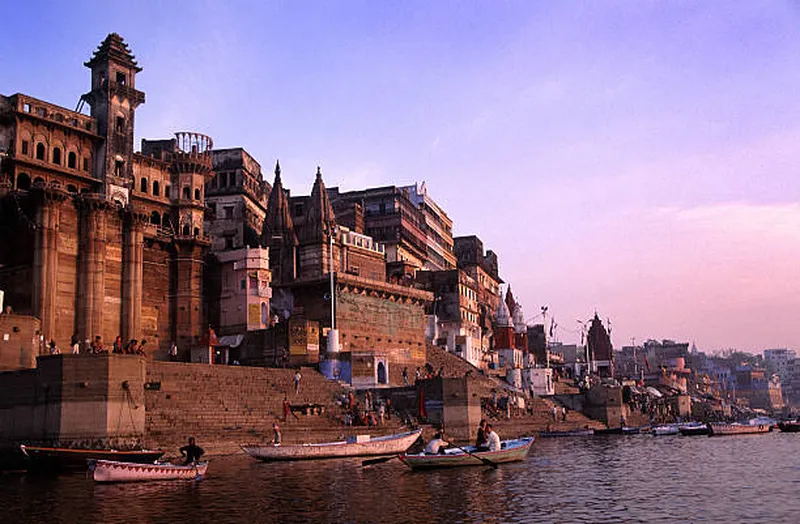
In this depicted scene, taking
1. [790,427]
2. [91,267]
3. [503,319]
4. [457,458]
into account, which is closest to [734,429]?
[790,427]

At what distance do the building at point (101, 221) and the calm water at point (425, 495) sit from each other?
19.2 metres

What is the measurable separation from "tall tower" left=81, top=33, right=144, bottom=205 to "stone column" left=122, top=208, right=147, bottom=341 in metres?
2.02

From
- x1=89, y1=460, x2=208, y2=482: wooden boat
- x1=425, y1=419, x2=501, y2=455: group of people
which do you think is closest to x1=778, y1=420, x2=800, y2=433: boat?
x1=425, y1=419, x2=501, y2=455: group of people

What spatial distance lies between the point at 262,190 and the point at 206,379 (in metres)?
39.9

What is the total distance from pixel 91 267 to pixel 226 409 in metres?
15.9

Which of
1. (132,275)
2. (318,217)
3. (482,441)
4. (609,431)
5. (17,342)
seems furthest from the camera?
(318,217)

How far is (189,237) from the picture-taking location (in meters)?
55.5

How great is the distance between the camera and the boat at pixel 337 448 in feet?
104

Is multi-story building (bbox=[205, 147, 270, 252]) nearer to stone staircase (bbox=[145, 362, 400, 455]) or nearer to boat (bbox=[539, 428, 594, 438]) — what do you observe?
stone staircase (bbox=[145, 362, 400, 455])

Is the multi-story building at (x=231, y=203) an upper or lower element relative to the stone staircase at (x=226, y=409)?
upper

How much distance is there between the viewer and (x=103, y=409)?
30.0 metres

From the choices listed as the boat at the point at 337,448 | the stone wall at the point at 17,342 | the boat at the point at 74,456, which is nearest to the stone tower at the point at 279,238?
the stone wall at the point at 17,342

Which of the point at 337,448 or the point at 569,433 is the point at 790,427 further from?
the point at 337,448

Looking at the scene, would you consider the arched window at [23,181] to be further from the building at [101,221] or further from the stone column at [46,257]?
the stone column at [46,257]
